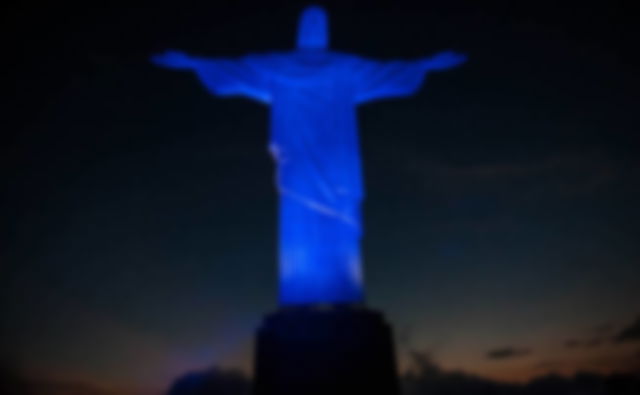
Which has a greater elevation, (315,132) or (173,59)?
(173,59)

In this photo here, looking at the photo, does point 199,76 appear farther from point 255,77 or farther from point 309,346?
point 309,346

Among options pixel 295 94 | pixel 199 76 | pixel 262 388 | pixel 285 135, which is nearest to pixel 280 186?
pixel 285 135

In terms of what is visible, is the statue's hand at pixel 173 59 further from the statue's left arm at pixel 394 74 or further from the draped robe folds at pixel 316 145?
the statue's left arm at pixel 394 74

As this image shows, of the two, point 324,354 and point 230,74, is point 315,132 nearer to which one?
point 230,74

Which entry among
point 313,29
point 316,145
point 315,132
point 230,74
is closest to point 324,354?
point 316,145

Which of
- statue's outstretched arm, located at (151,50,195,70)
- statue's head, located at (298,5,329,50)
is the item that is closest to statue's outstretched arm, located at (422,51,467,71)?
statue's head, located at (298,5,329,50)

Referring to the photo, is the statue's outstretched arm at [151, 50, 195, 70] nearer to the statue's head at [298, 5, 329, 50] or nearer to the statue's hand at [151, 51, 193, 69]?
the statue's hand at [151, 51, 193, 69]

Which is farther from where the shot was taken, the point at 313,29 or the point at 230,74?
the point at 313,29
